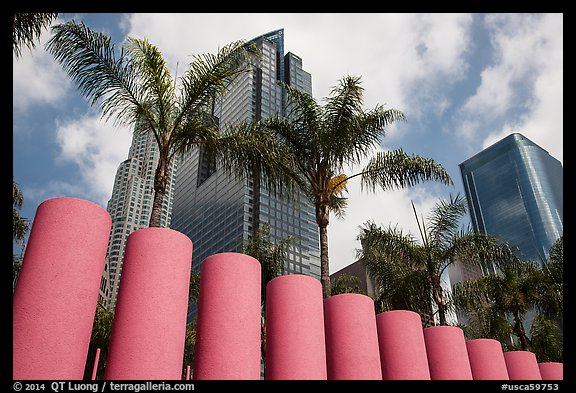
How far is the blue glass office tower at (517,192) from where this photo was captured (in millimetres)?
129625

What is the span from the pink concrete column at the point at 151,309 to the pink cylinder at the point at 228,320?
434mm

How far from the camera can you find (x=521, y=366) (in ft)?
40.0

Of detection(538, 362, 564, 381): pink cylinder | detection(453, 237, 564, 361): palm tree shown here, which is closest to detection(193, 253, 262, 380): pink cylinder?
detection(453, 237, 564, 361): palm tree

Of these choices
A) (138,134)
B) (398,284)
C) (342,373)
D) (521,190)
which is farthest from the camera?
(521,190)

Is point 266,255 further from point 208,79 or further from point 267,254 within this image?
point 208,79

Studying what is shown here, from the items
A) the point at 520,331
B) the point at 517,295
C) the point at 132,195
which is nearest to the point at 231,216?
the point at 132,195

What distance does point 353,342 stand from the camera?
26.3ft

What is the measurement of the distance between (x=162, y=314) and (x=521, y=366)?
10.2 metres

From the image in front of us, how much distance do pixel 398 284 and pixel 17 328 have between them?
11003 millimetres

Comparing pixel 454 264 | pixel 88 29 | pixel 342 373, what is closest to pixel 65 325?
pixel 342 373

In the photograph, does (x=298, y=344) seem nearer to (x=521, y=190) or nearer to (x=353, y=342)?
(x=353, y=342)

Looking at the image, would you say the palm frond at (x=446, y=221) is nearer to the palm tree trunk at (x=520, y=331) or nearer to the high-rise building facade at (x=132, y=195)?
the palm tree trunk at (x=520, y=331)

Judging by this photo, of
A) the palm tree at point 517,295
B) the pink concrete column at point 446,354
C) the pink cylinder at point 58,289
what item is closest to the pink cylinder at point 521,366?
the palm tree at point 517,295
